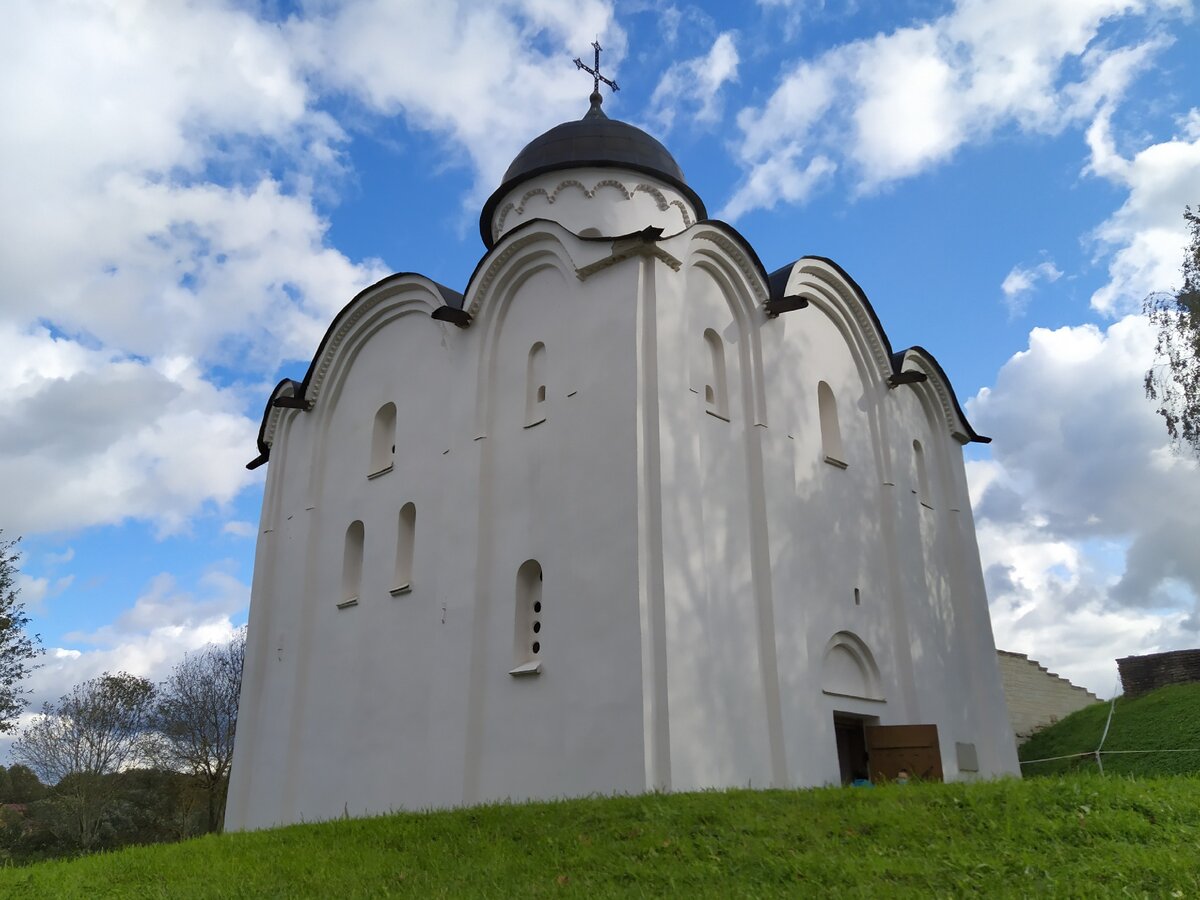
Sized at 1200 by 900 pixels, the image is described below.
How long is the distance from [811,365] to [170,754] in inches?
924

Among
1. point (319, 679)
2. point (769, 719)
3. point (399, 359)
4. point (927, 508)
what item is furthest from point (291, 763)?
point (927, 508)

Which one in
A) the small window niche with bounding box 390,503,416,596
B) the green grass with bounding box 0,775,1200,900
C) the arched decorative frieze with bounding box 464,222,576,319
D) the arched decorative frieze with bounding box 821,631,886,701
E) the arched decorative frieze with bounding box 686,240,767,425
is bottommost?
the green grass with bounding box 0,775,1200,900

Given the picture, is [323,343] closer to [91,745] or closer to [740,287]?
[740,287]

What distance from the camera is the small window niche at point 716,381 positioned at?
36.7ft

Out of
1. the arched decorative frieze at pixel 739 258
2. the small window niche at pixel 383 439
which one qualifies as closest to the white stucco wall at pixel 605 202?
the small window niche at pixel 383 439

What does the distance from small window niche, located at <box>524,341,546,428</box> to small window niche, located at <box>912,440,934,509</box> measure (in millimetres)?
5901

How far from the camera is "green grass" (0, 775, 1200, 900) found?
5.77 meters

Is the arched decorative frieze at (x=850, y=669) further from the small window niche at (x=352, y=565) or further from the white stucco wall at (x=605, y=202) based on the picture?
the white stucco wall at (x=605, y=202)

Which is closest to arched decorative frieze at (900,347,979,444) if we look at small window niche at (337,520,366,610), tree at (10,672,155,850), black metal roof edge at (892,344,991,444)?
black metal roof edge at (892,344,991,444)

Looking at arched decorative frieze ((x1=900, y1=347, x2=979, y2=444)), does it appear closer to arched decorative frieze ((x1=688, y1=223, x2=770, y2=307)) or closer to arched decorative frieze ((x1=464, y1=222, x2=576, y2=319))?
arched decorative frieze ((x1=688, y1=223, x2=770, y2=307))

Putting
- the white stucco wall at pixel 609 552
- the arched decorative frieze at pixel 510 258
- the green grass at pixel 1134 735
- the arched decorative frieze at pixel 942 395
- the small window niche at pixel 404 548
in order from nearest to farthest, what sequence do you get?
the white stucco wall at pixel 609 552 → the arched decorative frieze at pixel 510 258 → the small window niche at pixel 404 548 → the green grass at pixel 1134 735 → the arched decorative frieze at pixel 942 395

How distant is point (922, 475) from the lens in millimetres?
14656

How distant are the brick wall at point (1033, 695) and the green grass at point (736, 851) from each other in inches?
420

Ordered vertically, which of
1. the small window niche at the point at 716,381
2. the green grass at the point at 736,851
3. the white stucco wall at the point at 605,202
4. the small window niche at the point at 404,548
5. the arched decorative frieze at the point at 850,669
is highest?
the white stucco wall at the point at 605,202
